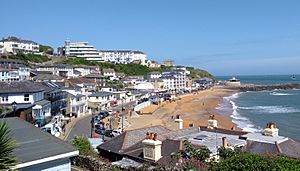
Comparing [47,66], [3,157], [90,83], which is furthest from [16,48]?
[3,157]

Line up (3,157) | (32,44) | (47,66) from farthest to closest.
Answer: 1. (32,44)
2. (47,66)
3. (3,157)

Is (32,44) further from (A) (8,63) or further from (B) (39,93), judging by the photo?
(B) (39,93)

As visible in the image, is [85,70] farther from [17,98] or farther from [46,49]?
[17,98]

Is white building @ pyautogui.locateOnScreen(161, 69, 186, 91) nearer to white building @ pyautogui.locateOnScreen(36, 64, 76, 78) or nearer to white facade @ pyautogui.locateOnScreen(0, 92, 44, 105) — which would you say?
white building @ pyautogui.locateOnScreen(36, 64, 76, 78)

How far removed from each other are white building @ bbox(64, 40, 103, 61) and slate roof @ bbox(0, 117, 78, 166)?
399 ft

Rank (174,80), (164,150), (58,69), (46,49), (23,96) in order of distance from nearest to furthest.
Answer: (164,150)
(23,96)
(58,69)
(174,80)
(46,49)

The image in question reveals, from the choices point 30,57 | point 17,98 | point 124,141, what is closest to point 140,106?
point 17,98

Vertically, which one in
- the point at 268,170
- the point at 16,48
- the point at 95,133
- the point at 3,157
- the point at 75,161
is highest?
the point at 16,48

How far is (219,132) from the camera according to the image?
62.8 feet

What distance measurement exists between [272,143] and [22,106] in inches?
932

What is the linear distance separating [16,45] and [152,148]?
104221 mm

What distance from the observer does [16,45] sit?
108 meters

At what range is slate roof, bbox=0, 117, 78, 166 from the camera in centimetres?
883

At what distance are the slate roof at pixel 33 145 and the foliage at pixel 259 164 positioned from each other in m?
4.39
